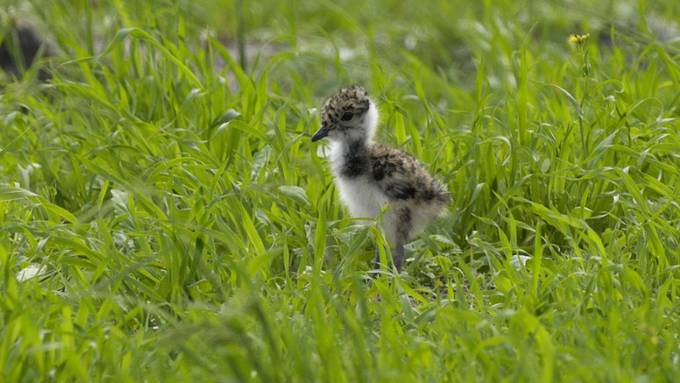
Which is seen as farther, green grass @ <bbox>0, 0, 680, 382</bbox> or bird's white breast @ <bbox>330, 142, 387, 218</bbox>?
bird's white breast @ <bbox>330, 142, 387, 218</bbox>

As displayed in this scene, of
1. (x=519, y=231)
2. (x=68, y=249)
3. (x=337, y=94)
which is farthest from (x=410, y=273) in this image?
(x=68, y=249)

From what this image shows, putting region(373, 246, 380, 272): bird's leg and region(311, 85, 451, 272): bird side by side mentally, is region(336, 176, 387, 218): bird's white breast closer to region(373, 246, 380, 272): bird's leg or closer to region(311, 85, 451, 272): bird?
region(311, 85, 451, 272): bird

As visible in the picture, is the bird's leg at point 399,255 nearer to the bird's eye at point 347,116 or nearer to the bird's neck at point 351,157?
the bird's neck at point 351,157

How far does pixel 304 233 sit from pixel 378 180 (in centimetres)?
37

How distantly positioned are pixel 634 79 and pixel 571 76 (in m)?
0.35

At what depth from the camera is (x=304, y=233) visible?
492 cm

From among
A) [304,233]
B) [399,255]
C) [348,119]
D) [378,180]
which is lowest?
[399,255]

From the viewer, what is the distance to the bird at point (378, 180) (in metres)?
4.92

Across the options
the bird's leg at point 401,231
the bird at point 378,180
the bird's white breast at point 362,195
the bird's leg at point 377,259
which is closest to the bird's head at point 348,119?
the bird at point 378,180

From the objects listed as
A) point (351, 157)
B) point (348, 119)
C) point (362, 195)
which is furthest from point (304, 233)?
point (348, 119)

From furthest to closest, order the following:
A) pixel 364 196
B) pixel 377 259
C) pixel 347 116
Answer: pixel 347 116 < pixel 364 196 < pixel 377 259

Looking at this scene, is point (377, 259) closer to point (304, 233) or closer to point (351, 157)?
point (304, 233)

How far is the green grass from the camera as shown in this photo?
3719 millimetres

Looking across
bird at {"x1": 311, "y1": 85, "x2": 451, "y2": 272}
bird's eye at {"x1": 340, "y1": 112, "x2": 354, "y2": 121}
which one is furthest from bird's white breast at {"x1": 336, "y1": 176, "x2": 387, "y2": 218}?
bird's eye at {"x1": 340, "y1": 112, "x2": 354, "y2": 121}
